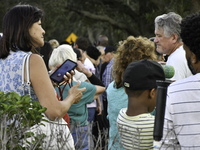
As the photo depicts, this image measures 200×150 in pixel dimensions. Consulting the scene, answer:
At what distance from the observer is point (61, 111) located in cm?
327

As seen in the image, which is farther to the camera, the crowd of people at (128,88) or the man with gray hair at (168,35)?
the man with gray hair at (168,35)

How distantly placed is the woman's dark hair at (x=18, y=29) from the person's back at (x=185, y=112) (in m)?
1.31

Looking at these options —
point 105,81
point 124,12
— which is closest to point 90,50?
point 105,81

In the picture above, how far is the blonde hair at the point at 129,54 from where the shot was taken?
413 cm

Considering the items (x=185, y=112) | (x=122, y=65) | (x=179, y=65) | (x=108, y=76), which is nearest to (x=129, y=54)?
(x=122, y=65)

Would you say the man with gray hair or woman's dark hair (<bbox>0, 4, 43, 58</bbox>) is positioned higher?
woman's dark hair (<bbox>0, 4, 43, 58</bbox>)

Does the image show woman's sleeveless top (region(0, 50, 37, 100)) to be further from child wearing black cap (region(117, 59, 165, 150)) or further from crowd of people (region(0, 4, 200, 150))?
child wearing black cap (region(117, 59, 165, 150))

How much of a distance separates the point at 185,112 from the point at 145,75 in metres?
0.49

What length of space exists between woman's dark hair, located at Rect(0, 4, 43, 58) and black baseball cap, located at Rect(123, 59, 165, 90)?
909 mm

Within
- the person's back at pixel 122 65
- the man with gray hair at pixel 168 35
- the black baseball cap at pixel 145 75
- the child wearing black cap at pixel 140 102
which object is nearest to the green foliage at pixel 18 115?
the child wearing black cap at pixel 140 102

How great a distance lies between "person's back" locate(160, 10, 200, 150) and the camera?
8.63ft

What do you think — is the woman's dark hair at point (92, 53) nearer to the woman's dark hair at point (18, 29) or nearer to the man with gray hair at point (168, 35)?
the man with gray hair at point (168, 35)

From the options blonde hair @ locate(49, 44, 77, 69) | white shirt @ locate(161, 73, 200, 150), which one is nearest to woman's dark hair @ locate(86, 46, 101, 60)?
blonde hair @ locate(49, 44, 77, 69)

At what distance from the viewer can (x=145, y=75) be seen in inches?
119
